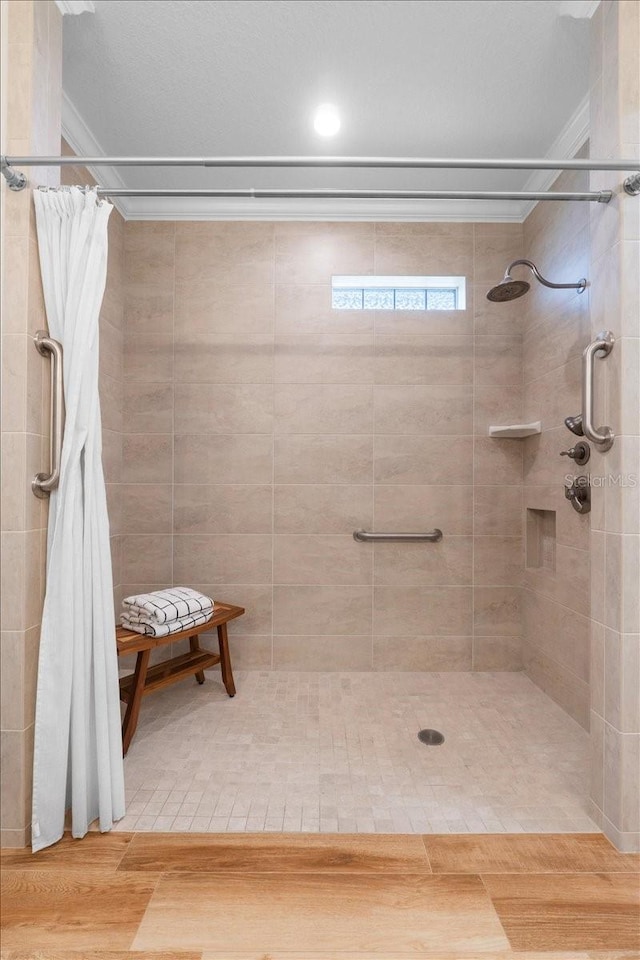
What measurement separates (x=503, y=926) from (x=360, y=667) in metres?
1.70

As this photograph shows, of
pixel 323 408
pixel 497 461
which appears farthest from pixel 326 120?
pixel 497 461

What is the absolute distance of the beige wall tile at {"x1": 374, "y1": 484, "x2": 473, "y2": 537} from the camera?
2.95 m

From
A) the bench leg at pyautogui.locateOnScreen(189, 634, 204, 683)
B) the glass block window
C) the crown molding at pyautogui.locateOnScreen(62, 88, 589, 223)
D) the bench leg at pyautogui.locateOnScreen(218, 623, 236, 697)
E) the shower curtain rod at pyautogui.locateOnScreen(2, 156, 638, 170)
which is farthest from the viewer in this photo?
the glass block window

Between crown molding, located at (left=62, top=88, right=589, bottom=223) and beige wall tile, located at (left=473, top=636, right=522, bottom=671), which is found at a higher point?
crown molding, located at (left=62, top=88, right=589, bottom=223)

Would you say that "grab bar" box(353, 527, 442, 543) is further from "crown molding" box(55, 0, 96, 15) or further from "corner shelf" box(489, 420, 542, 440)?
"crown molding" box(55, 0, 96, 15)

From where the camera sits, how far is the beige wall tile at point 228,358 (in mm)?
2941

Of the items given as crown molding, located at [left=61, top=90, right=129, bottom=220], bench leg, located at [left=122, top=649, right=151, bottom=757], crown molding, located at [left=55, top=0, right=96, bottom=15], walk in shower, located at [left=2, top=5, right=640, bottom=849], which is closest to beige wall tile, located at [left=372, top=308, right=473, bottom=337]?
walk in shower, located at [left=2, top=5, right=640, bottom=849]

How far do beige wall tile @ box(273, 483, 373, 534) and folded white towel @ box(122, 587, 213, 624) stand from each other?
738 millimetres

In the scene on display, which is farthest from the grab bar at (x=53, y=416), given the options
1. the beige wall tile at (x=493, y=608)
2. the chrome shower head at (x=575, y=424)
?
the beige wall tile at (x=493, y=608)

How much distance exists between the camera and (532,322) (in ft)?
9.29

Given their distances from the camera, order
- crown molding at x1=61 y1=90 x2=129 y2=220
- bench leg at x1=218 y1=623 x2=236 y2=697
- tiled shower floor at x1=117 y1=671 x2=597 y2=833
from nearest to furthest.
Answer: tiled shower floor at x1=117 y1=671 x2=597 y2=833
crown molding at x1=61 y1=90 x2=129 y2=220
bench leg at x1=218 y1=623 x2=236 y2=697

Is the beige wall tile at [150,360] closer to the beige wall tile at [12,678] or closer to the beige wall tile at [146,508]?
the beige wall tile at [146,508]

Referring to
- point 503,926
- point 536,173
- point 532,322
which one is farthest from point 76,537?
point 536,173

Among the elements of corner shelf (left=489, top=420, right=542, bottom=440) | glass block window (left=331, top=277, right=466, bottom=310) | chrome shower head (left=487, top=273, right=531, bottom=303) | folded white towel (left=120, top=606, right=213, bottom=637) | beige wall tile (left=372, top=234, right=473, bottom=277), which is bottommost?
folded white towel (left=120, top=606, right=213, bottom=637)
